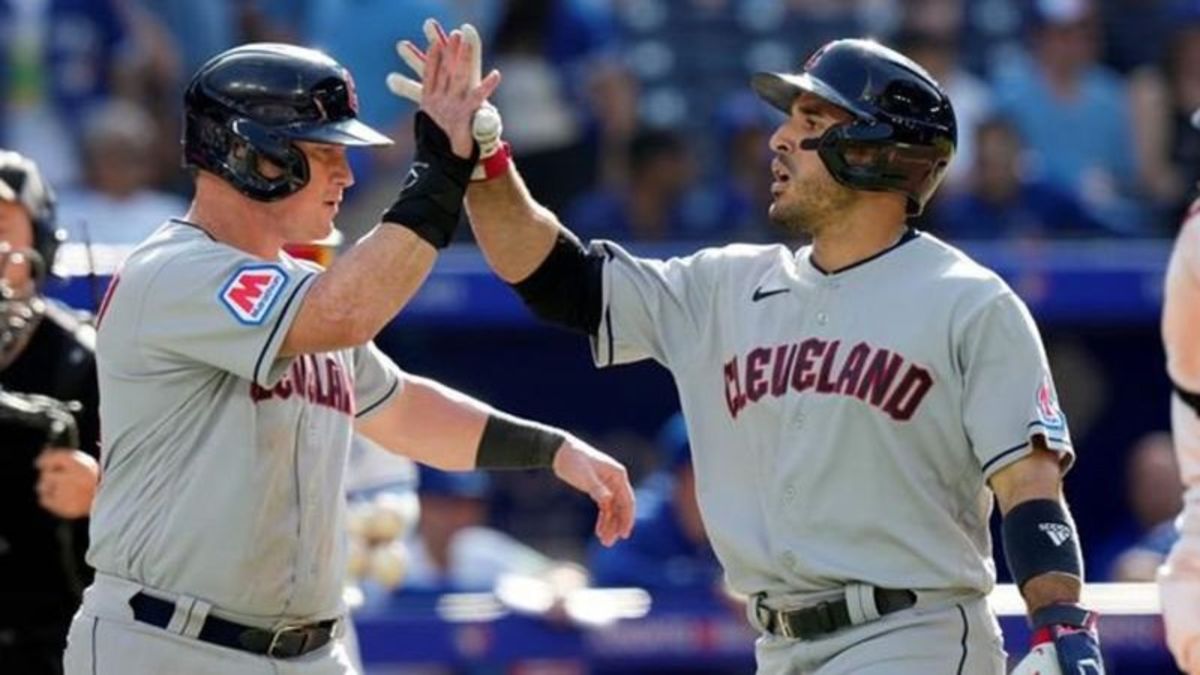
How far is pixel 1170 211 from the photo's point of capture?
34.7ft

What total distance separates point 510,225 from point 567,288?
0.54 feet

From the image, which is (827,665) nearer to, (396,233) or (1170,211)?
(396,233)

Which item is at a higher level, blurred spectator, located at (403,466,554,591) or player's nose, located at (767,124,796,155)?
player's nose, located at (767,124,796,155)

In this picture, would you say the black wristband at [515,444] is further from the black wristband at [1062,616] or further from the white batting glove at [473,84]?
the black wristband at [1062,616]

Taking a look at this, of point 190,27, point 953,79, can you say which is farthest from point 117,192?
point 953,79

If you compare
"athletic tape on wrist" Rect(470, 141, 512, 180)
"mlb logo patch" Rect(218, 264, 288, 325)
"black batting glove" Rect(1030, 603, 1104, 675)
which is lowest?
"black batting glove" Rect(1030, 603, 1104, 675)

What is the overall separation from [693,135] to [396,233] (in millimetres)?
6330

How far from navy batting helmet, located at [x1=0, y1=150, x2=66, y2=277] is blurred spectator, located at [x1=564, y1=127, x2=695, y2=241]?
4.07 m

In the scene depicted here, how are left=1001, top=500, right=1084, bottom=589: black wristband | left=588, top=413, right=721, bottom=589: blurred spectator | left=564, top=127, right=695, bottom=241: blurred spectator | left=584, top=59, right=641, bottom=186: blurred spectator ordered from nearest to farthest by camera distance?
left=1001, top=500, right=1084, bottom=589: black wristband
left=588, top=413, right=721, bottom=589: blurred spectator
left=564, top=127, right=695, bottom=241: blurred spectator
left=584, top=59, right=641, bottom=186: blurred spectator

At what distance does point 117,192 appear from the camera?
974cm

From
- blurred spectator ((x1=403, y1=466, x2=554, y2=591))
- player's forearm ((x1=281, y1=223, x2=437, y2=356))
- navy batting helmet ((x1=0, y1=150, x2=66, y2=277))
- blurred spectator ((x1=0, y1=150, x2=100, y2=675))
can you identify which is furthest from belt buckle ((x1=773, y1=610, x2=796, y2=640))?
blurred spectator ((x1=403, y1=466, x2=554, y2=591))

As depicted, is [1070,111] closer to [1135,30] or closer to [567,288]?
[1135,30]

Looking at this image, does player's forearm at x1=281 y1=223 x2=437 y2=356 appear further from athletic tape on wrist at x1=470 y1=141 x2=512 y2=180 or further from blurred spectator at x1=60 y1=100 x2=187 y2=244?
blurred spectator at x1=60 y1=100 x2=187 y2=244

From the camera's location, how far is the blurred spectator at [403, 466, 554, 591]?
→ 8578 mm
